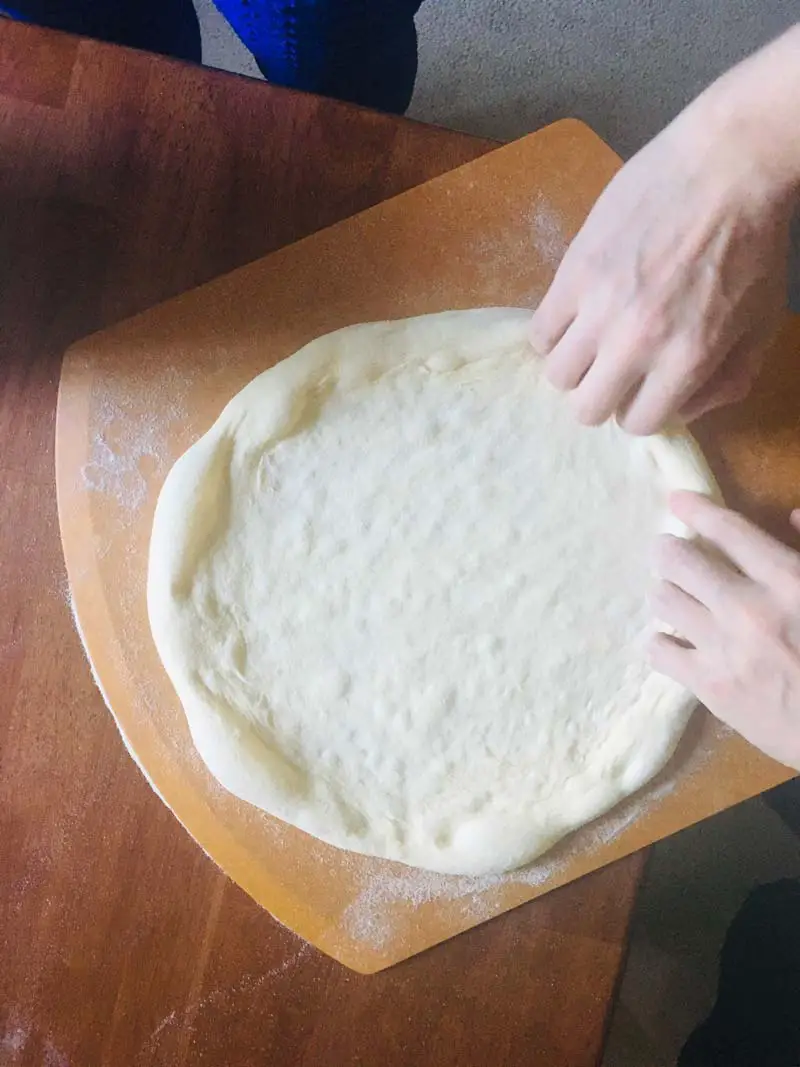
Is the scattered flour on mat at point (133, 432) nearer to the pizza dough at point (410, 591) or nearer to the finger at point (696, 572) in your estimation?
the pizza dough at point (410, 591)

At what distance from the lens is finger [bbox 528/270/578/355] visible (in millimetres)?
564

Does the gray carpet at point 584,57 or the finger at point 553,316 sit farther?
the gray carpet at point 584,57

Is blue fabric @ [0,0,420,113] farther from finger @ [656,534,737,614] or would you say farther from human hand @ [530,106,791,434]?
finger @ [656,534,737,614]

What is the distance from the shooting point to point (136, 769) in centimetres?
67

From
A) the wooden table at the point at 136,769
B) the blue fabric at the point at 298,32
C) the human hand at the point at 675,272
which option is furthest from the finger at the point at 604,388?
the blue fabric at the point at 298,32

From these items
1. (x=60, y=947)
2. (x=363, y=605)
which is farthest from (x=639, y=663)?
(x=60, y=947)

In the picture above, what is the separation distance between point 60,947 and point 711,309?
2.11 feet

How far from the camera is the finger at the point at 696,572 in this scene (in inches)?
23.5

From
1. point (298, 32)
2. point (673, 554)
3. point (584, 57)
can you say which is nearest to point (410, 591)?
point (673, 554)

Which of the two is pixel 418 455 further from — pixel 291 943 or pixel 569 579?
pixel 291 943

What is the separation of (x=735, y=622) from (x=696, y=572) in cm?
4

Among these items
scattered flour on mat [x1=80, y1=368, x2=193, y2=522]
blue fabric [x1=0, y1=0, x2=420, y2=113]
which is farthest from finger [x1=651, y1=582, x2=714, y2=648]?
blue fabric [x1=0, y1=0, x2=420, y2=113]

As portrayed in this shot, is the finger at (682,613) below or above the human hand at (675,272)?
below

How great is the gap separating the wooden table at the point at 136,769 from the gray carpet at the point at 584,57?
437mm
